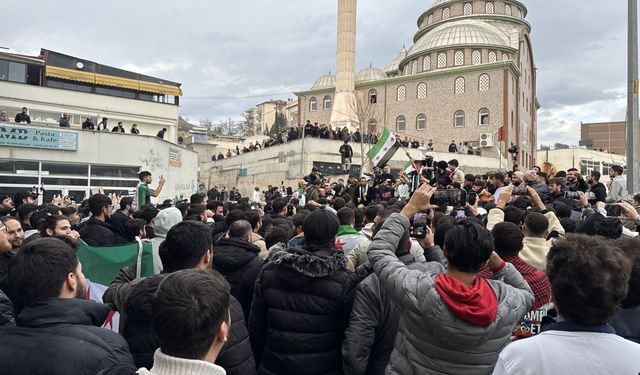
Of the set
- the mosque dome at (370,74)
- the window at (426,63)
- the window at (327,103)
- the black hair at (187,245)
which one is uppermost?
the mosque dome at (370,74)

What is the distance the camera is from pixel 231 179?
1688 inches

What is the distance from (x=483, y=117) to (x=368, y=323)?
50.3 meters

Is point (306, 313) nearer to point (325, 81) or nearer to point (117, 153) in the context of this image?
point (117, 153)

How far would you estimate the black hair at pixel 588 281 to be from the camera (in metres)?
2.04

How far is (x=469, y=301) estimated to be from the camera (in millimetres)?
2520

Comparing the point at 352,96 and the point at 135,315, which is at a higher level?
the point at 352,96

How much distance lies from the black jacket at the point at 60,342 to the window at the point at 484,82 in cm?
5193

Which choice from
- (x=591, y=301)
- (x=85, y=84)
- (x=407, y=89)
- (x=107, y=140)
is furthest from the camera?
(x=407, y=89)

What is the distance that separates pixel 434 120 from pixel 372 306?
51.7 metres

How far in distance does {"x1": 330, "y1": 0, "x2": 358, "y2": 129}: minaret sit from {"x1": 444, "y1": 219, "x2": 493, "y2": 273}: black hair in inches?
1872

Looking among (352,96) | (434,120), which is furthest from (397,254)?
(434,120)

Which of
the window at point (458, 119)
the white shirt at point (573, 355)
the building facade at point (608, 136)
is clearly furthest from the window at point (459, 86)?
the building facade at point (608, 136)

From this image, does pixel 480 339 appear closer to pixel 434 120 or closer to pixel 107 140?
pixel 107 140

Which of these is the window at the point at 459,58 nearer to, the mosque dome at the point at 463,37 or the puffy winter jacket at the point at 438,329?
the mosque dome at the point at 463,37
